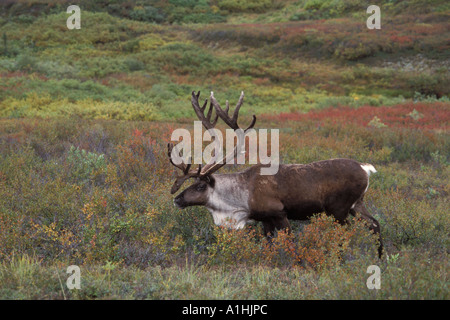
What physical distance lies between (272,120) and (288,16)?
114 feet

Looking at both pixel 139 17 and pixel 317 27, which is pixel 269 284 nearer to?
pixel 317 27

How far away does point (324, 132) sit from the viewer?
45.5 feet

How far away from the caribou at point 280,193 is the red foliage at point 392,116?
9.96 meters

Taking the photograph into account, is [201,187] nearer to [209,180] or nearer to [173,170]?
[209,180]

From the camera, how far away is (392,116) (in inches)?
669

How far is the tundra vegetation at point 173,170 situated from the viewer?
14.5 ft

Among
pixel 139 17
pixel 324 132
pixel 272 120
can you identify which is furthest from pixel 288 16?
pixel 324 132

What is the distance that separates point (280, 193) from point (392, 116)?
42.4 feet

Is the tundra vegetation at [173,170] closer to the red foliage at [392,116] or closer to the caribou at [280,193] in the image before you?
the red foliage at [392,116]

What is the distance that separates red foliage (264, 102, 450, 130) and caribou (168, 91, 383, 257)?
32.7ft

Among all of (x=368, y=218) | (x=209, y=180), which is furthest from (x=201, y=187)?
(x=368, y=218)

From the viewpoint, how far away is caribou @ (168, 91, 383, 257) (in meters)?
5.78

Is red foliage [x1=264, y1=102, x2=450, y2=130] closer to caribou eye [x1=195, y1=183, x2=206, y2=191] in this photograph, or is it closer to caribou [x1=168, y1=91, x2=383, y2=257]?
caribou [x1=168, y1=91, x2=383, y2=257]

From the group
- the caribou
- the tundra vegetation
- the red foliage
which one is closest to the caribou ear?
the caribou
